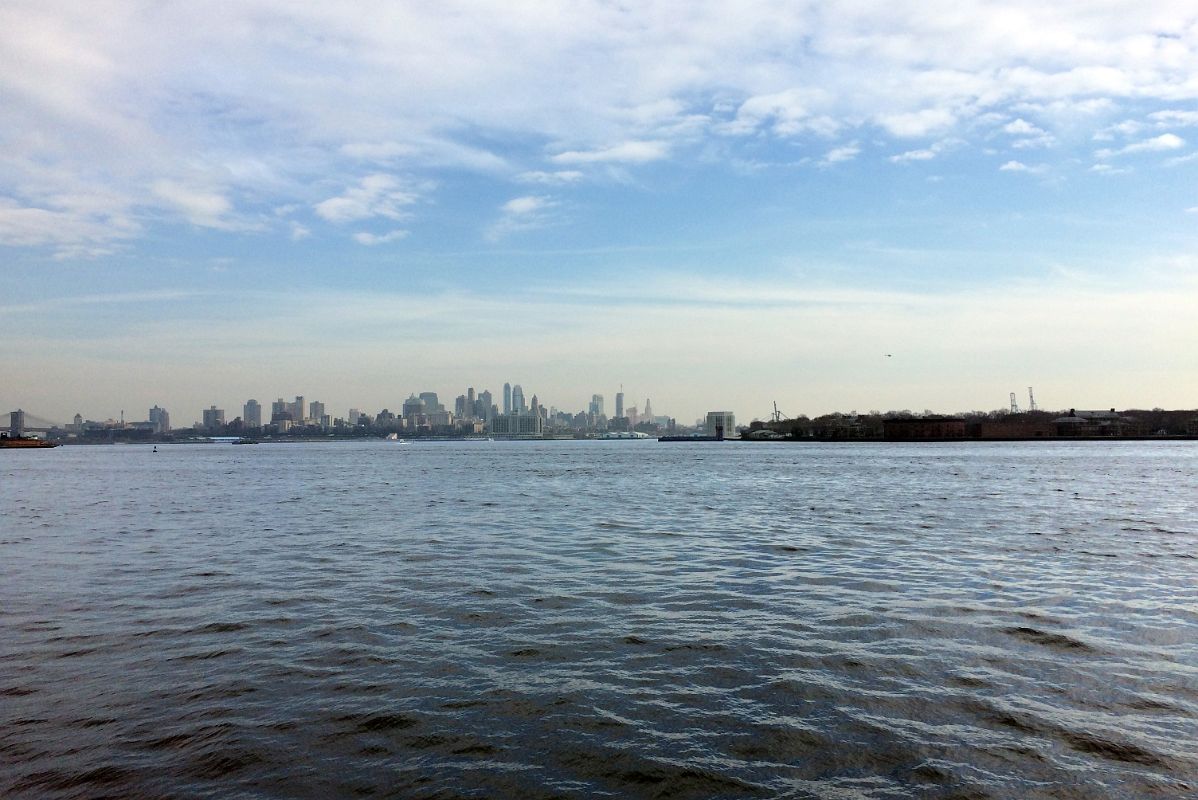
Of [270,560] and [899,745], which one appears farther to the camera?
[270,560]

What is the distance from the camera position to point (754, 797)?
26.6 ft

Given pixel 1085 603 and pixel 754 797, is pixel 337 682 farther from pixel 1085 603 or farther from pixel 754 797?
pixel 1085 603

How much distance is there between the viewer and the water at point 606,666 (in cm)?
875

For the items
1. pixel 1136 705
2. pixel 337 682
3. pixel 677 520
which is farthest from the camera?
pixel 677 520

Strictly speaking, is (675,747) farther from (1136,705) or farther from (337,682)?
(1136,705)

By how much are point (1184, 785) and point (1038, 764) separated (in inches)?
53.5

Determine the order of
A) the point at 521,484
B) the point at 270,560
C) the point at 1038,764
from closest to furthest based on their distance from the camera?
1. the point at 1038,764
2. the point at 270,560
3. the point at 521,484

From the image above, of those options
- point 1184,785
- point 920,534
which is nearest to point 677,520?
point 920,534

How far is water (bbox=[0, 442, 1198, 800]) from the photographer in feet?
28.7

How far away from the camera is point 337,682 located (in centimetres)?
1204

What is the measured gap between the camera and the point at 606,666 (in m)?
12.7

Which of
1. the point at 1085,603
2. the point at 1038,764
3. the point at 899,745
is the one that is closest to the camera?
the point at 1038,764

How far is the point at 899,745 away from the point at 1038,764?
1485 millimetres

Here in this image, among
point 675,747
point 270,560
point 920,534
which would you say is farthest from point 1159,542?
point 270,560
